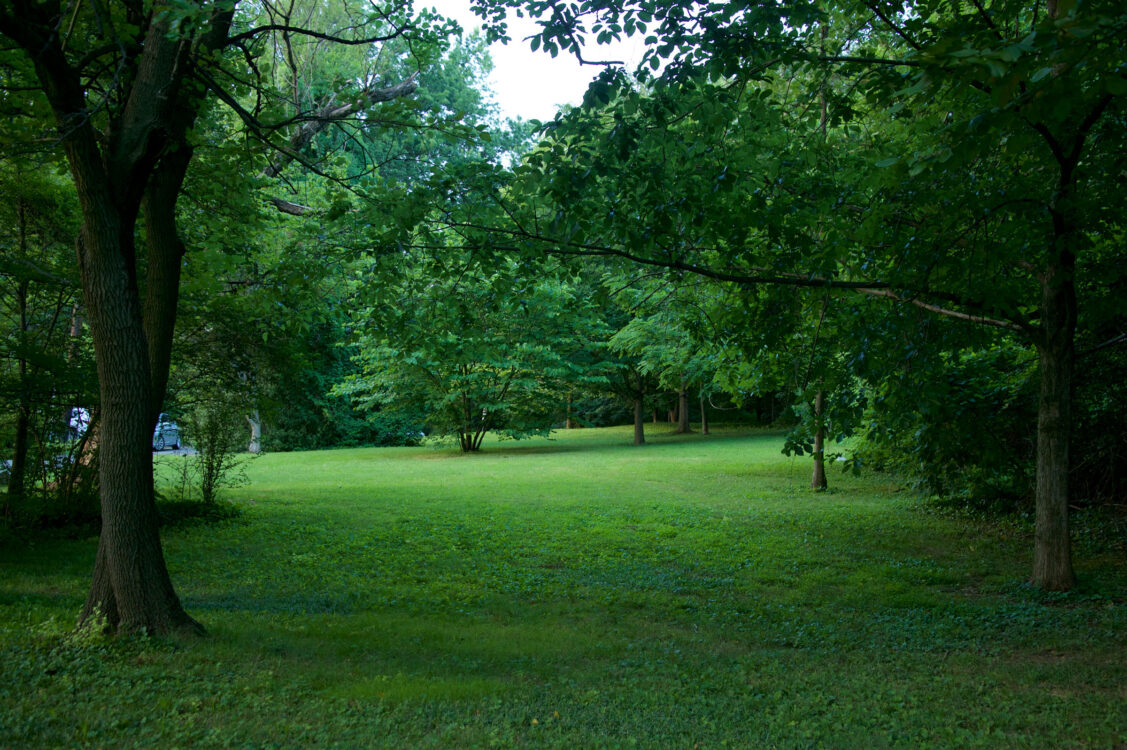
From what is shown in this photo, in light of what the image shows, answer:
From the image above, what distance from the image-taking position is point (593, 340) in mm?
30484

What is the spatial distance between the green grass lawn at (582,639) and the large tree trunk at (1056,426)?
1.30 feet

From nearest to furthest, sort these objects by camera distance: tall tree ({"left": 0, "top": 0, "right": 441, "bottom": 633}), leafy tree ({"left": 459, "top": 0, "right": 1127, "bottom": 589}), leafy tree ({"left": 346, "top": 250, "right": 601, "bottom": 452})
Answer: tall tree ({"left": 0, "top": 0, "right": 441, "bottom": 633}) < leafy tree ({"left": 459, "top": 0, "right": 1127, "bottom": 589}) < leafy tree ({"left": 346, "top": 250, "right": 601, "bottom": 452})

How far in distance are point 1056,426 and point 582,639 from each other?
5.12 meters

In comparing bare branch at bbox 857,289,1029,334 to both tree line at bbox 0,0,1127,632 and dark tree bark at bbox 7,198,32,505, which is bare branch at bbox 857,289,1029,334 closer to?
tree line at bbox 0,0,1127,632

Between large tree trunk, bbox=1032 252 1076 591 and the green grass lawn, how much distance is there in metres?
0.40

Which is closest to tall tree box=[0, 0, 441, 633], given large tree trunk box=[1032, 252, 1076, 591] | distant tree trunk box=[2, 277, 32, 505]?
distant tree trunk box=[2, 277, 32, 505]

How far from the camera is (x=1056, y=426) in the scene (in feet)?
23.4

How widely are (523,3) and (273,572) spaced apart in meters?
6.54

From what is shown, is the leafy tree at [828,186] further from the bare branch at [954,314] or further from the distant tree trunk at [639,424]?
the distant tree trunk at [639,424]

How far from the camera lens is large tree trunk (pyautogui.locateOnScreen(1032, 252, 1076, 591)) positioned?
714 centimetres

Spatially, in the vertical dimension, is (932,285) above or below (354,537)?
above

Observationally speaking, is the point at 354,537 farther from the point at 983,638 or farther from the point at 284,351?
the point at 983,638

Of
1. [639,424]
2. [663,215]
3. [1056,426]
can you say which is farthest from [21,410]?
[639,424]

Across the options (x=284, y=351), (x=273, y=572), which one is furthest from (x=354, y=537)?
(x=284, y=351)
